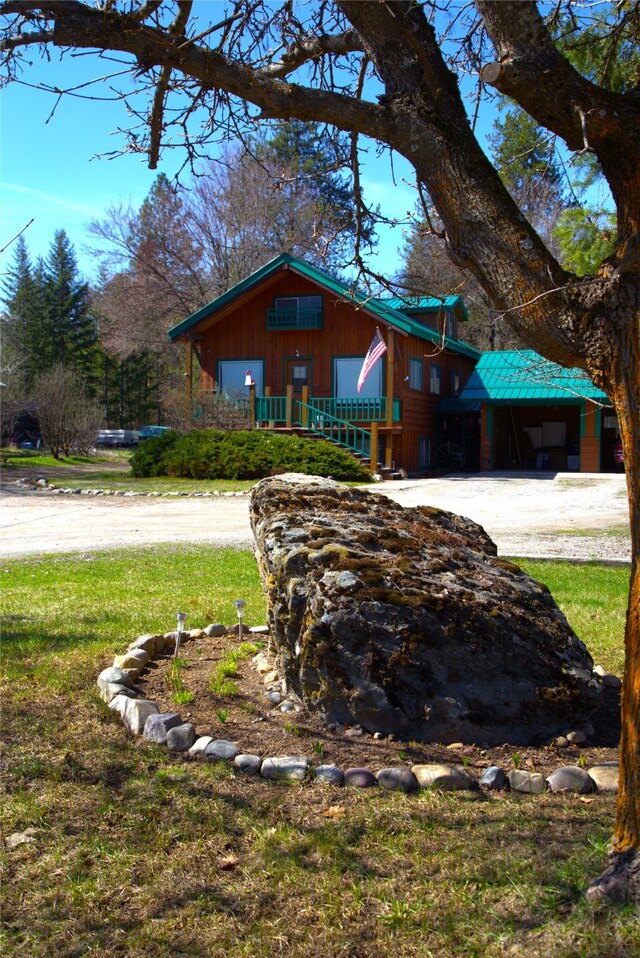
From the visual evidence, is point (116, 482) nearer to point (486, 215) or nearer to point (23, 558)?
point (23, 558)

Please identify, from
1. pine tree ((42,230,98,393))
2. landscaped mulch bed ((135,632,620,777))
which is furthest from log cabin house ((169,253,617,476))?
pine tree ((42,230,98,393))

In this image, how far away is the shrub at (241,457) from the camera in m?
21.8

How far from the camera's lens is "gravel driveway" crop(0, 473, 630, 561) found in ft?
37.0

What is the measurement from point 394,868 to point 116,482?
21.0 meters

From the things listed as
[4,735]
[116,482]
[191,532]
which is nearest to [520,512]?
[191,532]

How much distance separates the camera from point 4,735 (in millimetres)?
3812

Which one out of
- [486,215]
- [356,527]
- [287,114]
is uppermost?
[287,114]

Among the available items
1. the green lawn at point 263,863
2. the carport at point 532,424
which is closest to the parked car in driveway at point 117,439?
the carport at point 532,424

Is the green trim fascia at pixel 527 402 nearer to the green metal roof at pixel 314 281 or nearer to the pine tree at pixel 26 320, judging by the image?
the green metal roof at pixel 314 281

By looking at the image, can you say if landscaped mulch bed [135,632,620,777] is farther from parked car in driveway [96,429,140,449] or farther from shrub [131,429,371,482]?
parked car in driveway [96,429,140,449]

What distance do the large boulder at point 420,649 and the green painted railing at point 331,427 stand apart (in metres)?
21.2

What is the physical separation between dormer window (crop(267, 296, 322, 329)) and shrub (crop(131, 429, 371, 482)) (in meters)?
5.33

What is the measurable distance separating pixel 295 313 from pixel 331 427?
175 inches

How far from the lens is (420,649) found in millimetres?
3760
